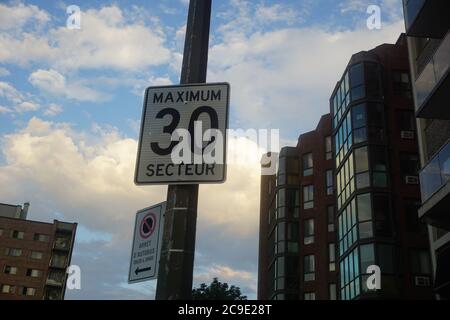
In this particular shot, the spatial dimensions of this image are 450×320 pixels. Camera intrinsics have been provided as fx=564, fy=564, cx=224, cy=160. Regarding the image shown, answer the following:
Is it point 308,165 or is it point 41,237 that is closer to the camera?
point 308,165

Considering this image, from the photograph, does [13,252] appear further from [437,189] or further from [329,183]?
[437,189]

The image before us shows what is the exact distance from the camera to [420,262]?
31250 millimetres

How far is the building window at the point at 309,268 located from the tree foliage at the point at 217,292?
17.9 meters

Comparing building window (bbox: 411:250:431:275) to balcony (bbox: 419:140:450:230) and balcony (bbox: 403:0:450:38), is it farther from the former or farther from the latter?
balcony (bbox: 403:0:450:38)

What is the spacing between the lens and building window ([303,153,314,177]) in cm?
4610

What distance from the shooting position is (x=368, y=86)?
3519cm

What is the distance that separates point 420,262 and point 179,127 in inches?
1153

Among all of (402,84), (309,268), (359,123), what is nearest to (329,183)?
(309,268)

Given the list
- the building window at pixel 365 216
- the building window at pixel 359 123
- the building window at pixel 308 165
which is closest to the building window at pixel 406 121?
the building window at pixel 359 123

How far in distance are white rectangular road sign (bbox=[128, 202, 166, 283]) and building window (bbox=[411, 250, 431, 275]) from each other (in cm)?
2837
